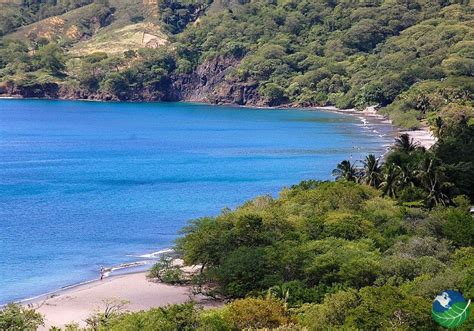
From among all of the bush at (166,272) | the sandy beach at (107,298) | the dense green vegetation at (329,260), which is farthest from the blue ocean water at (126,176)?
the dense green vegetation at (329,260)

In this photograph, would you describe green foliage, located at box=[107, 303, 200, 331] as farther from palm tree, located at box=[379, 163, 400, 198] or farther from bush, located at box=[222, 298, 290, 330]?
palm tree, located at box=[379, 163, 400, 198]

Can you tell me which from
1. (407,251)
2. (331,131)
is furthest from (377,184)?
(331,131)

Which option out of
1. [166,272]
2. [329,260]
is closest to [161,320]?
[329,260]

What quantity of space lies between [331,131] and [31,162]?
63.9 metres

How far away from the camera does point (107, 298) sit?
50312 millimetres

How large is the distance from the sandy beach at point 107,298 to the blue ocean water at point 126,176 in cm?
261

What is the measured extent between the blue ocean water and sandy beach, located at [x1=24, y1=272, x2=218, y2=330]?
2607 mm

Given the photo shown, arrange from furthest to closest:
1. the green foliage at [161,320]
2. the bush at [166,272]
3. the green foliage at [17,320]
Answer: the bush at [166,272]
the green foliage at [17,320]
the green foliage at [161,320]

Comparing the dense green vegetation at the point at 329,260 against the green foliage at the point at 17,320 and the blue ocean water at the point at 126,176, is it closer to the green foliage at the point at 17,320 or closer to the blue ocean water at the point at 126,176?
the green foliage at the point at 17,320

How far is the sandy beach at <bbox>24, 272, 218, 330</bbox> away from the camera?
46969mm

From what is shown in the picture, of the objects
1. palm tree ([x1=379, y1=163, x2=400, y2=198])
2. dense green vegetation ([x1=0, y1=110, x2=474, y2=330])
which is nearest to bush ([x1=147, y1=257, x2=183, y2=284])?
dense green vegetation ([x1=0, y1=110, x2=474, y2=330])

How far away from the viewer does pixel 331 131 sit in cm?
15888

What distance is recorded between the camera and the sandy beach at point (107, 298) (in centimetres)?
4697

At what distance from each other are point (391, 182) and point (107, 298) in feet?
100
